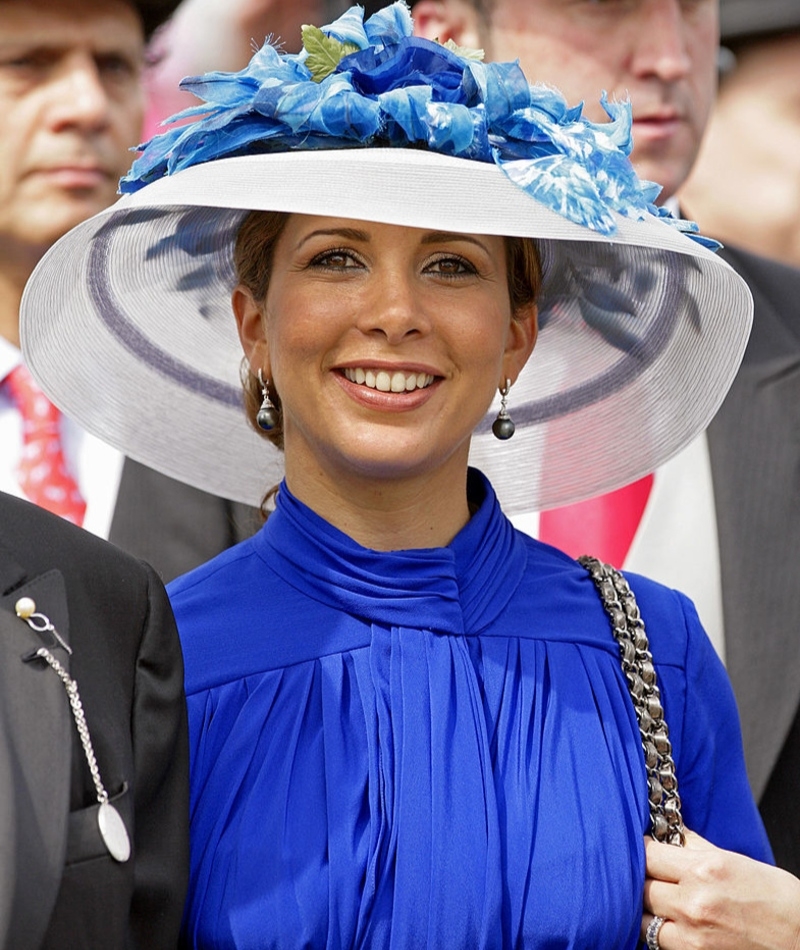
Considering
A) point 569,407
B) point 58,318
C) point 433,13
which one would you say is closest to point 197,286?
point 58,318

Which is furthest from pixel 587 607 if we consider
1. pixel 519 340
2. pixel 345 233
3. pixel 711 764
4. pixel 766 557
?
pixel 766 557

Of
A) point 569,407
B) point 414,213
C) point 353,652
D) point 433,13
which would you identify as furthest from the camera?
point 433,13

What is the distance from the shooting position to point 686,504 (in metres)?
3.25

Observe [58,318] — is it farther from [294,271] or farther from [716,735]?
[716,735]

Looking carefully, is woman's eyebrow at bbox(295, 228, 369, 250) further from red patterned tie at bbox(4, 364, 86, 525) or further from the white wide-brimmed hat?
red patterned tie at bbox(4, 364, 86, 525)

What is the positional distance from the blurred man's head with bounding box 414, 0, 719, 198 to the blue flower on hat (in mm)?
1277

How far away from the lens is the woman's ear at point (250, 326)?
2.31 m

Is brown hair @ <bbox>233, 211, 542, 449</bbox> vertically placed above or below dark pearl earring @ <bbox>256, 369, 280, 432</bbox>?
above

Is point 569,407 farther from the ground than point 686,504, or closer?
farther from the ground

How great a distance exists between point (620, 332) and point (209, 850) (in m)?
1.13

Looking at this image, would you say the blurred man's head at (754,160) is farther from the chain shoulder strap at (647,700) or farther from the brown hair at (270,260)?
the chain shoulder strap at (647,700)

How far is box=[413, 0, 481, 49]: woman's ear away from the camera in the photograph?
3400 millimetres

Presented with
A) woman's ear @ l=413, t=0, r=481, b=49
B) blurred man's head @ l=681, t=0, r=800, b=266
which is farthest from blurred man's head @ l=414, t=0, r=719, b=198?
blurred man's head @ l=681, t=0, r=800, b=266

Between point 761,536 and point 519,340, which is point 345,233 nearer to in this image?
point 519,340
